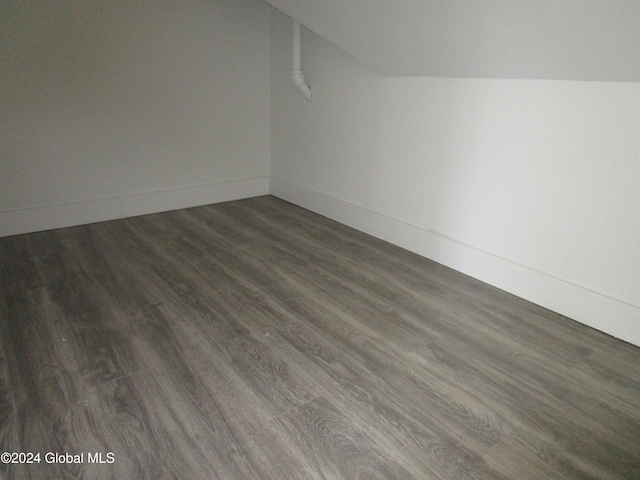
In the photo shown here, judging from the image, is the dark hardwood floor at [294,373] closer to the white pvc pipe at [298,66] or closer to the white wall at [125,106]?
the white wall at [125,106]

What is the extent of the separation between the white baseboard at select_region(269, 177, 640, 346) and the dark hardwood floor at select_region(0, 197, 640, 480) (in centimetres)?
8

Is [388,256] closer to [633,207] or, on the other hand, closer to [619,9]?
[633,207]

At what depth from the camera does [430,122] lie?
2.95 meters

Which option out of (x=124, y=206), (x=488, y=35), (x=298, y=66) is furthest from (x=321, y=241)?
(x=488, y=35)

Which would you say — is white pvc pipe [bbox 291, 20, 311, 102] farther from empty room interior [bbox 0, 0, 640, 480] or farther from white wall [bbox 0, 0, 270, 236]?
white wall [bbox 0, 0, 270, 236]

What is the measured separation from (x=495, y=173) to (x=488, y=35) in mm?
809

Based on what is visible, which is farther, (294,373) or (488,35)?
(488,35)

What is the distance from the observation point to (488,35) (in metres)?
2.13

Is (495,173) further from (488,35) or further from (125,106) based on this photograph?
(125,106)

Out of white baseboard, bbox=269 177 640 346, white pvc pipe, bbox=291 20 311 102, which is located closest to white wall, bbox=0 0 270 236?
white pvc pipe, bbox=291 20 311 102

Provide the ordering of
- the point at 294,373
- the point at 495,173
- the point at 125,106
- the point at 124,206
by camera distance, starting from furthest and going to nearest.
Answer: the point at 124,206 < the point at 125,106 < the point at 495,173 < the point at 294,373

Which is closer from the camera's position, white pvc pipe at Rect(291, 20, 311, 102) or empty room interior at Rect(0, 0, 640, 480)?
empty room interior at Rect(0, 0, 640, 480)

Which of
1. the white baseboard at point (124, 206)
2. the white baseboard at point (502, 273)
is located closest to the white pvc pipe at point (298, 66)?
the white baseboard at point (502, 273)

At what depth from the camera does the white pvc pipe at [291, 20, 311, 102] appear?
3.62m
